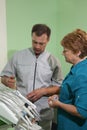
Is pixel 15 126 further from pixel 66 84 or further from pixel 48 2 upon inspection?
pixel 48 2

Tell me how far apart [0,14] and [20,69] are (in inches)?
23.1

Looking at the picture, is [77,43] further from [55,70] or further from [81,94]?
[55,70]

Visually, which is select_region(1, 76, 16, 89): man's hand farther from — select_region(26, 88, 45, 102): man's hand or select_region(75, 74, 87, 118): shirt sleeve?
select_region(75, 74, 87, 118): shirt sleeve

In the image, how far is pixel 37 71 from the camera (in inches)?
84.4

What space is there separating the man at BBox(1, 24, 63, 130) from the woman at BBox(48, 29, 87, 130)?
46 cm

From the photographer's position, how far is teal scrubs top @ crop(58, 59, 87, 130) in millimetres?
1444

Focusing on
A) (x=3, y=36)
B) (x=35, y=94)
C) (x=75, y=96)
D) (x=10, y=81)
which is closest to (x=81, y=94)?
(x=75, y=96)

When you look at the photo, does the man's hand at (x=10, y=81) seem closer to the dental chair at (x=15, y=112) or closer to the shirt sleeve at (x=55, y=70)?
the shirt sleeve at (x=55, y=70)

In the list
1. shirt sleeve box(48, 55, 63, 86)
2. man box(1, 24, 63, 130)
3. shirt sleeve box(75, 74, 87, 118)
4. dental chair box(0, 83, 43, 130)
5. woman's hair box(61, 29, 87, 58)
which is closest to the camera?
dental chair box(0, 83, 43, 130)

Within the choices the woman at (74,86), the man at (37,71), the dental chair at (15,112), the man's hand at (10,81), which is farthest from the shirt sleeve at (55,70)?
the dental chair at (15,112)

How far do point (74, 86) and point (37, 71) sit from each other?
69 cm

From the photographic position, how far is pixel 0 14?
7.54 feet

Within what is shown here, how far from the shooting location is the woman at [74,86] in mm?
1475

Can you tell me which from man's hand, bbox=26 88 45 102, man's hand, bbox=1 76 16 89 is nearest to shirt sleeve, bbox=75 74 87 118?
man's hand, bbox=26 88 45 102
